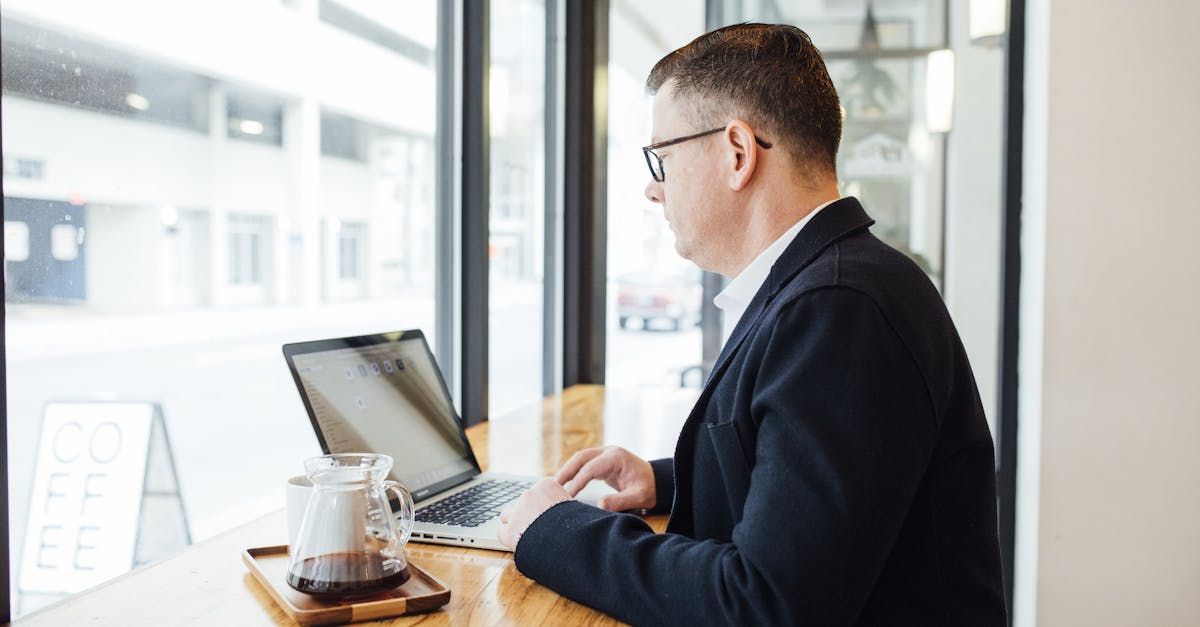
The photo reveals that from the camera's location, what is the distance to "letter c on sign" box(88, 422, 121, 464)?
146cm

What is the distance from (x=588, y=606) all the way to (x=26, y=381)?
2.59ft

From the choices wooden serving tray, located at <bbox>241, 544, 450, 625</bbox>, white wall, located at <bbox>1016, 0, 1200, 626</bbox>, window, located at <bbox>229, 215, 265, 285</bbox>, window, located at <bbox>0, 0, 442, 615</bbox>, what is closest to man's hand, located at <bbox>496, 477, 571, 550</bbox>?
wooden serving tray, located at <bbox>241, 544, 450, 625</bbox>

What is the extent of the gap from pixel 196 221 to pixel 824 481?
1131 mm

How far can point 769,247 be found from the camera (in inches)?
46.8

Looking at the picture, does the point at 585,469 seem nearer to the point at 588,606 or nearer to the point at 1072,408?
the point at 588,606

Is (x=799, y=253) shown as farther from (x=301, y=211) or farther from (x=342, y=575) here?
(x=301, y=211)

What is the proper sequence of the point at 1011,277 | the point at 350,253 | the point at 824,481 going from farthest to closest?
the point at 1011,277 → the point at 350,253 → the point at 824,481

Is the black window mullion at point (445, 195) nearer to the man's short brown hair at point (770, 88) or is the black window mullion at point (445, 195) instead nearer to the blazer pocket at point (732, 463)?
the man's short brown hair at point (770, 88)

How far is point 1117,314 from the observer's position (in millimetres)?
2479

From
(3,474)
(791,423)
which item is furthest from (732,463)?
(3,474)

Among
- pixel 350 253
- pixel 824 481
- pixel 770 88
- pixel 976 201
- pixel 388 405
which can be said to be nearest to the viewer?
pixel 824 481

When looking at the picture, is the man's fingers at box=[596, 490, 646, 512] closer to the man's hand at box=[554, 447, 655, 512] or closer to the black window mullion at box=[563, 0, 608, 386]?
the man's hand at box=[554, 447, 655, 512]

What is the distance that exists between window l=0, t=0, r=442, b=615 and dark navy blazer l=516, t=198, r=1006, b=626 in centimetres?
72

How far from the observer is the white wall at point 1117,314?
2434 mm
